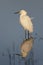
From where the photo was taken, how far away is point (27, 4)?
129 inches

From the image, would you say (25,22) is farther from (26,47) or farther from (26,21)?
(26,47)

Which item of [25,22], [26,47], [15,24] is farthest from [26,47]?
[15,24]

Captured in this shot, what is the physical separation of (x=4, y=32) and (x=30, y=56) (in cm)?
43

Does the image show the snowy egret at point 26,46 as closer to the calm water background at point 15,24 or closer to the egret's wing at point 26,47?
the egret's wing at point 26,47

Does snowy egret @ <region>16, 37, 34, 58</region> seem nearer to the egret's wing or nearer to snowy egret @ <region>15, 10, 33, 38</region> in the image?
the egret's wing

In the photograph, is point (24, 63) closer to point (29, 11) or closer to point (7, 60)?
point (7, 60)

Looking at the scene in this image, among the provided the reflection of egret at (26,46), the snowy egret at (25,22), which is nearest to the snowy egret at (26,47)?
the reflection of egret at (26,46)

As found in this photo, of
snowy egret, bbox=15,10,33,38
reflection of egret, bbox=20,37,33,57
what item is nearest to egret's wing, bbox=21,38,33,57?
reflection of egret, bbox=20,37,33,57

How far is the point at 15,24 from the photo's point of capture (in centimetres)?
324

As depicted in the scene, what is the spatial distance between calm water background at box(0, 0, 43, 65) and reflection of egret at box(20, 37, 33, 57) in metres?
0.17

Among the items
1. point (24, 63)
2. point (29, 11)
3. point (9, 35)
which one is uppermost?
point (29, 11)

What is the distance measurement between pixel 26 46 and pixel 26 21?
0.32 meters

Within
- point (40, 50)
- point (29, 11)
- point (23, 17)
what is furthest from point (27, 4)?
point (40, 50)

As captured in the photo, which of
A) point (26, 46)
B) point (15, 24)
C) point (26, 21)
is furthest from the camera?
point (15, 24)
